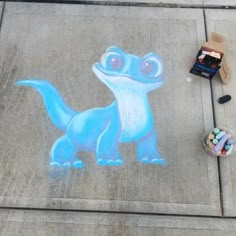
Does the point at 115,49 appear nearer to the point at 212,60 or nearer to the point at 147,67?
the point at 147,67

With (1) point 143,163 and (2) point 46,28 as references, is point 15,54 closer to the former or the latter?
(2) point 46,28

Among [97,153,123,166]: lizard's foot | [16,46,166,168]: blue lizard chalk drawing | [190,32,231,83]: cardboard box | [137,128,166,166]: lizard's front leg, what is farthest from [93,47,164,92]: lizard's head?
[97,153,123,166]: lizard's foot

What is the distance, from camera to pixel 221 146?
2.93 metres

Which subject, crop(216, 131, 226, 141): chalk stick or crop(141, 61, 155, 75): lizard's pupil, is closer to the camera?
crop(216, 131, 226, 141): chalk stick

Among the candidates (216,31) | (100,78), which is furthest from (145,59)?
(216,31)

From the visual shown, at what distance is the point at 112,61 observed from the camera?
346 cm

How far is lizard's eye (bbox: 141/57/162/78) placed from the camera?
340cm

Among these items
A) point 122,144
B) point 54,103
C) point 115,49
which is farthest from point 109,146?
point 115,49

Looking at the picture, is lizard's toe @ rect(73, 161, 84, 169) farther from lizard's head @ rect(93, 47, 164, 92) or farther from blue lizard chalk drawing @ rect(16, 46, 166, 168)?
lizard's head @ rect(93, 47, 164, 92)

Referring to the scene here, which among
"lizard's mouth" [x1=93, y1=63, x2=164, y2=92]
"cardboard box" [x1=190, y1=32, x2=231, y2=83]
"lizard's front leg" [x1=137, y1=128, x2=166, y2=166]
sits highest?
"cardboard box" [x1=190, y1=32, x2=231, y2=83]

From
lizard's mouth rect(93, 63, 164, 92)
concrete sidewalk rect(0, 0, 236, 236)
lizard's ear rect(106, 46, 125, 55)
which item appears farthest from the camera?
lizard's ear rect(106, 46, 125, 55)

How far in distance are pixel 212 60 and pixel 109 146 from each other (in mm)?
1212

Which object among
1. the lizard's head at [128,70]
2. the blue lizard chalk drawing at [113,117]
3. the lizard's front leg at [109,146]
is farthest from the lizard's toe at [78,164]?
the lizard's head at [128,70]

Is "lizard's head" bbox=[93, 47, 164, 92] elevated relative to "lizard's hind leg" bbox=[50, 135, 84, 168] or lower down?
elevated
